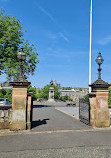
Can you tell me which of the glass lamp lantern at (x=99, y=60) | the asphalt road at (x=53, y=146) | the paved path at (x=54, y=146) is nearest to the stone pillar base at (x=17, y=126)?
the asphalt road at (x=53, y=146)

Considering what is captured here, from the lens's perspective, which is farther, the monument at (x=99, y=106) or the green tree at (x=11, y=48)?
the green tree at (x=11, y=48)

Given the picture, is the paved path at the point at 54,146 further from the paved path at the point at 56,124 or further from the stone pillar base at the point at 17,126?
the paved path at the point at 56,124

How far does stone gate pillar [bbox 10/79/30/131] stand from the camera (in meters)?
6.44

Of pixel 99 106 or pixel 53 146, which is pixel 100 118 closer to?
pixel 99 106

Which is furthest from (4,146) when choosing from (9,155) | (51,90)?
(51,90)

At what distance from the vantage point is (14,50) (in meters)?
18.8

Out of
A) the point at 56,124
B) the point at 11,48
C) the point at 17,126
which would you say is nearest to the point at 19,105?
the point at 17,126

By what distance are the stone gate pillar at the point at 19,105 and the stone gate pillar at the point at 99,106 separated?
3.87 meters

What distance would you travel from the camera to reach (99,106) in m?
7.37

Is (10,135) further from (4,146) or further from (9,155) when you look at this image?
(9,155)

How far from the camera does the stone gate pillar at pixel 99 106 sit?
7270 mm

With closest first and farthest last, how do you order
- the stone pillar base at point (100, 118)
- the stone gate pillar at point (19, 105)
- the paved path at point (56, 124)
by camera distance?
the stone gate pillar at point (19, 105) < the paved path at point (56, 124) < the stone pillar base at point (100, 118)

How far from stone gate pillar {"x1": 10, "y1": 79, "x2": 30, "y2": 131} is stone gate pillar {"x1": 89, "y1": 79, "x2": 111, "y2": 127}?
387cm

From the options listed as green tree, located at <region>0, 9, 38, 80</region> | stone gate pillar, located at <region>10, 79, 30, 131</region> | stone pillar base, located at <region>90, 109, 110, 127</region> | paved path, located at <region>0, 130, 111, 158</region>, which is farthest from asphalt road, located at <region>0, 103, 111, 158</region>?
green tree, located at <region>0, 9, 38, 80</region>
